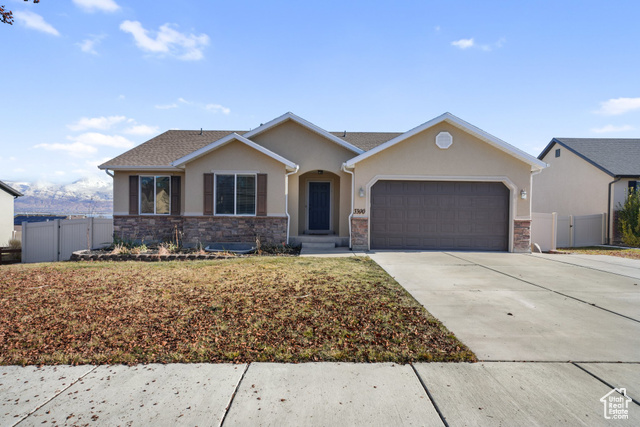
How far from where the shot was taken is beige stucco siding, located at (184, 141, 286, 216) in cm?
1280

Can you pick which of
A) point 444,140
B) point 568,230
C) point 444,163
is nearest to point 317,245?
point 444,163

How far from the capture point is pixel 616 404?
3027 mm

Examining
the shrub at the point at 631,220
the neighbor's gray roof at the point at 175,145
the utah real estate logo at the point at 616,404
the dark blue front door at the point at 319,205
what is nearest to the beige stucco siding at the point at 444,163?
the dark blue front door at the point at 319,205

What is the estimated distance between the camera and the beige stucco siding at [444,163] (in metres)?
12.2

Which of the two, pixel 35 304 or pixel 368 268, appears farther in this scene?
pixel 368 268

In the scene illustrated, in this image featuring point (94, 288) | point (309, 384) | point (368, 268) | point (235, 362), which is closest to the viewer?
point (309, 384)

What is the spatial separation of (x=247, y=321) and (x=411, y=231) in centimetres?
879

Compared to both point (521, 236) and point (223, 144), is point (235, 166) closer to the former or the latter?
point (223, 144)

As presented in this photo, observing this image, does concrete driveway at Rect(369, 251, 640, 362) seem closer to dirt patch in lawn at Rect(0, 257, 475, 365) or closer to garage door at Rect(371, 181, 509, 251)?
dirt patch in lawn at Rect(0, 257, 475, 365)

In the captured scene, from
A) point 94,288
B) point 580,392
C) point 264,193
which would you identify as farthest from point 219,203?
point 580,392

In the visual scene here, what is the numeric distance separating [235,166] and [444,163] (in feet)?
24.1

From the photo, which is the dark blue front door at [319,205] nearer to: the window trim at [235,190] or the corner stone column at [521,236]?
the window trim at [235,190]

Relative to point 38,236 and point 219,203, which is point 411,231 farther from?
point 38,236

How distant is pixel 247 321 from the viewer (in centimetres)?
484
